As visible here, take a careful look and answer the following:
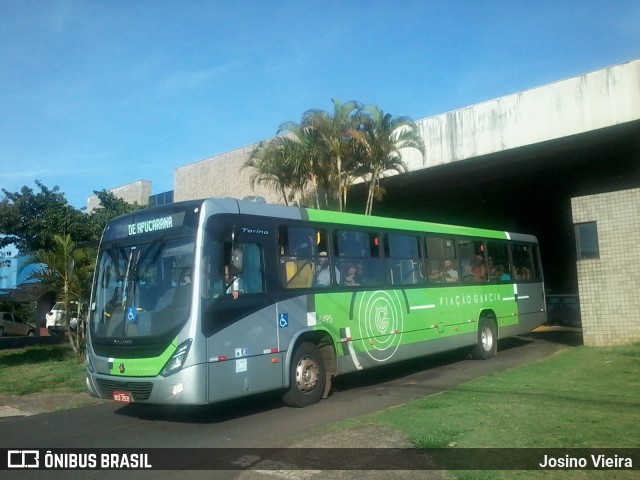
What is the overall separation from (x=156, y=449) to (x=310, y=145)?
14498 mm

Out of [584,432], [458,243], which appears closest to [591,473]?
[584,432]

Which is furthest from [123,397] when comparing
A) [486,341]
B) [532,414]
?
[486,341]

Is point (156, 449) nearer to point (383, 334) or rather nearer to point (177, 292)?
point (177, 292)

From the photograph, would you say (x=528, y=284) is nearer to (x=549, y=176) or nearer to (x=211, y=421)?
(x=549, y=176)

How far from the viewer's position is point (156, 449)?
768 cm

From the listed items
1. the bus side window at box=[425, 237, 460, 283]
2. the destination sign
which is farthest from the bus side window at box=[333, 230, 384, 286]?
the destination sign

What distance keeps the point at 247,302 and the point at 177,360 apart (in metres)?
1.39

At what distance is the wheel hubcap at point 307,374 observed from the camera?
33.0 ft

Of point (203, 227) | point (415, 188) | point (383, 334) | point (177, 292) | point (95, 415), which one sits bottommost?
point (95, 415)

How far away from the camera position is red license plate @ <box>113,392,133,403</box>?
28.6 ft

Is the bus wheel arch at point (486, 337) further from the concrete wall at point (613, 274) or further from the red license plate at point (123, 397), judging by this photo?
the red license plate at point (123, 397)

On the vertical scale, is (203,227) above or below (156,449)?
above

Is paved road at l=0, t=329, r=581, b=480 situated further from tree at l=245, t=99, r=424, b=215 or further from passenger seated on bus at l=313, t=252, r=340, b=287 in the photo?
tree at l=245, t=99, r=424, b=215

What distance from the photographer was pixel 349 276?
11.4 meters
